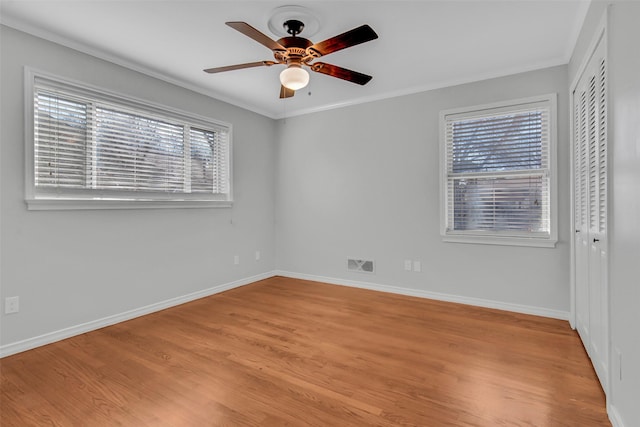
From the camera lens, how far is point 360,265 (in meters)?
4.24

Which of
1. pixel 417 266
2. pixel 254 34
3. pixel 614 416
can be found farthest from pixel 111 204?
pixel 614 416

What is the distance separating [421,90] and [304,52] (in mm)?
1928

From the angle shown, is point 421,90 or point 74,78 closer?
point 74,78

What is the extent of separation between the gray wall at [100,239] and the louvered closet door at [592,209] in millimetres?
3652

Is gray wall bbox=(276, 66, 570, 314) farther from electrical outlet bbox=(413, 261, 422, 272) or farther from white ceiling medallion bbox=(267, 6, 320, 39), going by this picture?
white ceiling medallion bbox=(267, 6, 320, 39)

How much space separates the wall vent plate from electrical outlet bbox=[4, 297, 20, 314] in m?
3.29

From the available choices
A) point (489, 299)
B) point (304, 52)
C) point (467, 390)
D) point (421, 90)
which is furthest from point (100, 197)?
point (489, 299)

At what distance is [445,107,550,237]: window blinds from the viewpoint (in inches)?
125

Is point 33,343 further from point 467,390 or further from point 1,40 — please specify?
point 467,390

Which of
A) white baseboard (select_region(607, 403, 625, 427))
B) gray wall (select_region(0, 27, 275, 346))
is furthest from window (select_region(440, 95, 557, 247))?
gray wall (select_region(0, 27, 275, 346))

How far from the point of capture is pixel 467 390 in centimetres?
189

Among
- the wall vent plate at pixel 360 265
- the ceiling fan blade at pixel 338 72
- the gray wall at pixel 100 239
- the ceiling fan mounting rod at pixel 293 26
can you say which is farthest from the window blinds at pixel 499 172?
the gray wall at pixel 100 239

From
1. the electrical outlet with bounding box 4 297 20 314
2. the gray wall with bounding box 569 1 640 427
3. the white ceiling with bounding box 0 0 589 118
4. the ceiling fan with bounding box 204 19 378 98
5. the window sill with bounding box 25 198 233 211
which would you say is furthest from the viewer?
the window sill with bounding box 25 198 233 211

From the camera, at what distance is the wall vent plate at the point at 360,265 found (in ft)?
13.6
